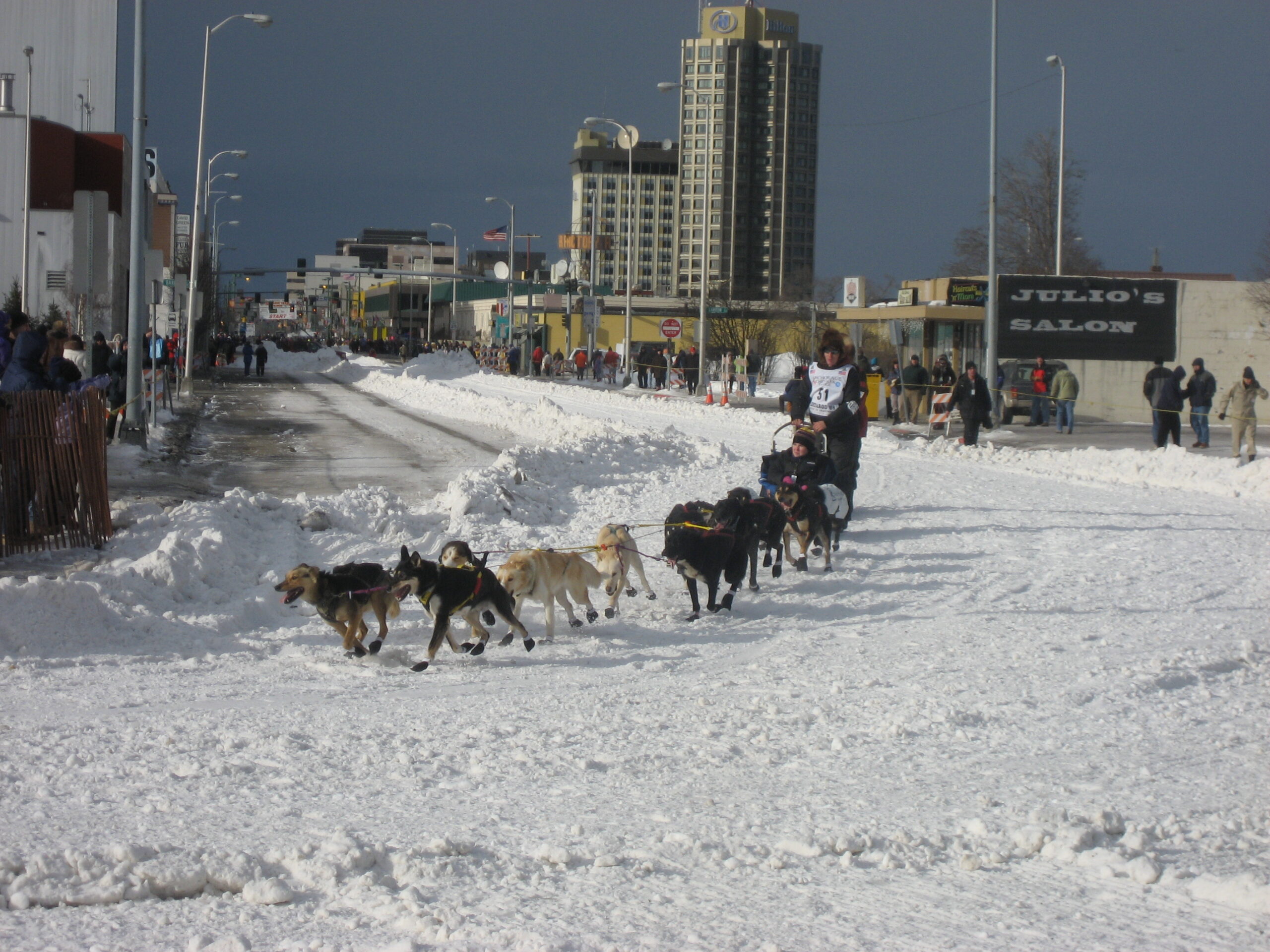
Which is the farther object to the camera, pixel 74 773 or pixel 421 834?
pixel 74 773

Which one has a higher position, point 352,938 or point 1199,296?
point 1199,296

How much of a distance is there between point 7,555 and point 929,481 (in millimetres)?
11709

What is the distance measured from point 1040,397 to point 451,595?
2436 cm

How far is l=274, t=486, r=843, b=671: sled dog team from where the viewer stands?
7.61 metres

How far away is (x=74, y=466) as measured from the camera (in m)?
10.1

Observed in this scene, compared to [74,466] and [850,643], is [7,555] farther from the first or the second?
[850,643]

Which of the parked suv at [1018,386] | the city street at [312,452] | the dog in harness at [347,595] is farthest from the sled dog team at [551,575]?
the parked suv at [1018,386]

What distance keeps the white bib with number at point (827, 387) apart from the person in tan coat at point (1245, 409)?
33.4ft

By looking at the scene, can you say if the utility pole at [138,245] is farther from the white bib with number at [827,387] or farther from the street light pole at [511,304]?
the street light pole at [511,304]

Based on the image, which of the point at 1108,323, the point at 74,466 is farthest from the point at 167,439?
the point at 1108,323

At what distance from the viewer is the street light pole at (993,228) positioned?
94.1 ft

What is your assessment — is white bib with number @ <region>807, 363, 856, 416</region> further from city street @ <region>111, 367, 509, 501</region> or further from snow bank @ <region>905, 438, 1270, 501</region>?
snow bank @ <region>905, 438, 1270, 501</region>

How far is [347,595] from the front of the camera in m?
7.70

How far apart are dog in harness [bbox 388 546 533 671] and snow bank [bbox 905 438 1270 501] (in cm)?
1245
